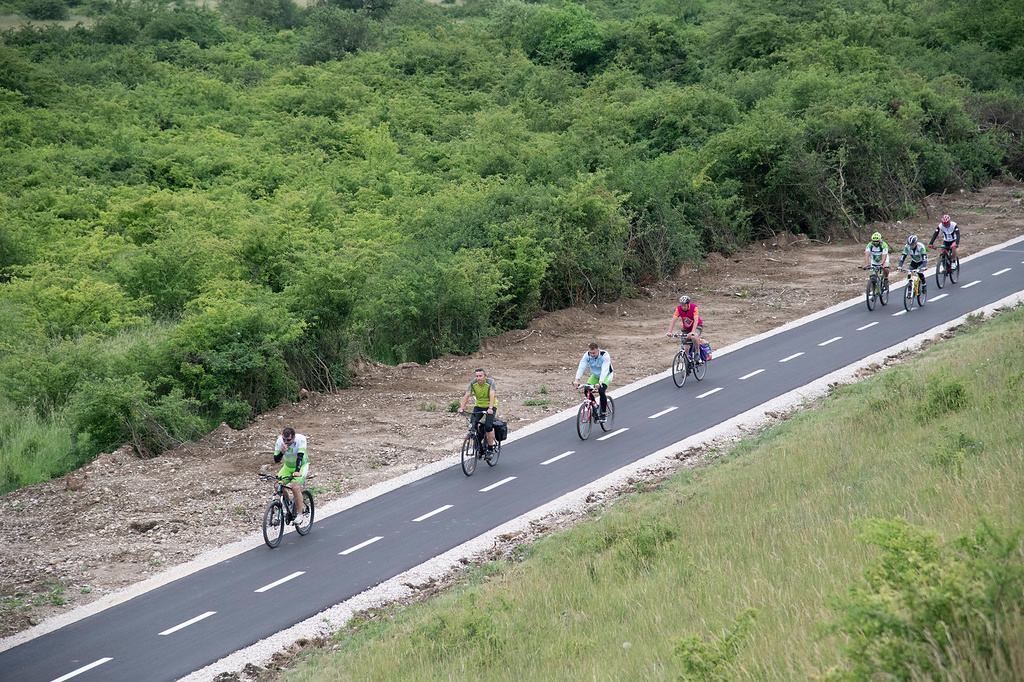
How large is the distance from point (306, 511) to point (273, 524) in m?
0.65

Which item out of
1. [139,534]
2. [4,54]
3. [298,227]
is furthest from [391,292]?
[4,54]

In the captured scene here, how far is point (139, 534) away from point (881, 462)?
1183 centimetres

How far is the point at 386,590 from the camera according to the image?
12.0 meters

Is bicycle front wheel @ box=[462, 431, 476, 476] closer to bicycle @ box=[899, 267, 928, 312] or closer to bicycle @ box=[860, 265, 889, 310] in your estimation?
bicycle @ box=[860, 265, 889, 310]

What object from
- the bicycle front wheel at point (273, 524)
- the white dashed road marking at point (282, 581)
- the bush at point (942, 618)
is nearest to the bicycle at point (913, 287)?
the bicycle front wheel at point (273, 524)

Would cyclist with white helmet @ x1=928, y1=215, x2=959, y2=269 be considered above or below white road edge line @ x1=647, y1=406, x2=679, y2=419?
above

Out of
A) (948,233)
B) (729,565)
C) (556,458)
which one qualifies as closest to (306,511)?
(556,458)

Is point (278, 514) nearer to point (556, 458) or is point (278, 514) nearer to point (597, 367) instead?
point (556, 458)

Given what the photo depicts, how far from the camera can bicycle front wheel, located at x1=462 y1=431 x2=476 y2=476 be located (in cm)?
1636

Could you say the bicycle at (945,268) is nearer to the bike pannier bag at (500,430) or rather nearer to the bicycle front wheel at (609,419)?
the bicycle front wheel at (609,419)

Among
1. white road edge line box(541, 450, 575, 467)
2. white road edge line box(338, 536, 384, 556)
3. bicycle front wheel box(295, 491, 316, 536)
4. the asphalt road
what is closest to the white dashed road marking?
the asphalt road

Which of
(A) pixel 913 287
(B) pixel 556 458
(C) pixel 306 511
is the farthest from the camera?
(A) pixel 913 287

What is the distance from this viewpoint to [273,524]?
13.7m

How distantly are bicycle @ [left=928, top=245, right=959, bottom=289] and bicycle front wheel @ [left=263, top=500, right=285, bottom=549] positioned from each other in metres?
23.7
